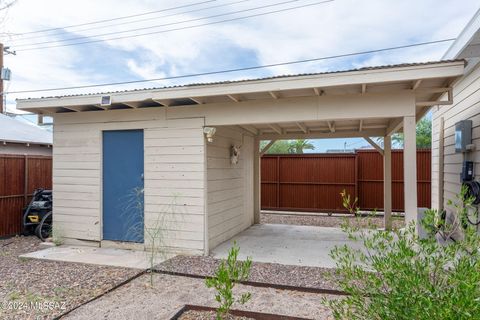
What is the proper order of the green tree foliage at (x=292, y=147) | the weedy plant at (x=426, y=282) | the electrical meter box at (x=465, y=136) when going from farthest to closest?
1. the green tree foliage at (x=292, y=147)
2. the electrical meter box at (x=465, y=136)
3. the weedy plant at (x=426, y=282)

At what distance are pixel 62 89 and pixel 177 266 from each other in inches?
→ 513

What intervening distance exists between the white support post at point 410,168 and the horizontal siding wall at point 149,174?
2.83 metres

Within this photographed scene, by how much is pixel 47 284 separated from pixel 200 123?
2870 millimetres

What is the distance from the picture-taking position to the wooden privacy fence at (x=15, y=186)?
6.25 m

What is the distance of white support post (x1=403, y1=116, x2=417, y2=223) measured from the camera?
4086 mm

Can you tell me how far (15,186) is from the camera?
256 inches

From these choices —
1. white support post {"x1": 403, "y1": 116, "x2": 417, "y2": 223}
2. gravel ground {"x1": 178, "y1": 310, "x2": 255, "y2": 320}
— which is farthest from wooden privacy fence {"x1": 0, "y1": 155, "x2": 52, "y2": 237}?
white support post {"x1": 403, "y1": 116, "x2": 417, "y2": 223}

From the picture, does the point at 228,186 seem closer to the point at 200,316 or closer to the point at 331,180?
the point at 200,316

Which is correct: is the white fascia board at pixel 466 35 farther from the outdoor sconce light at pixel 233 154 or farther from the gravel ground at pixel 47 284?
the gravel ground at pixel 47 284

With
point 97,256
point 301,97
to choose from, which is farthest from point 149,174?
point 301,97

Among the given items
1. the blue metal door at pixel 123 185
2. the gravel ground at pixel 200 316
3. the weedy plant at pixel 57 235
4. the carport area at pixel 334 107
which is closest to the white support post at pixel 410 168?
the carport area at pixel 334 107

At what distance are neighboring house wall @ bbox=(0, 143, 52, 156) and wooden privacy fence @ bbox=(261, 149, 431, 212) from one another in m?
6.35

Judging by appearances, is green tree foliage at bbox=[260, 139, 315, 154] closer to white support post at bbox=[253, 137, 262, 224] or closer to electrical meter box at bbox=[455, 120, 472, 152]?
white support post at bbox=[253, 137, 262, 224]

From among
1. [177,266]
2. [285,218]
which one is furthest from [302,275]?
[285,218]
